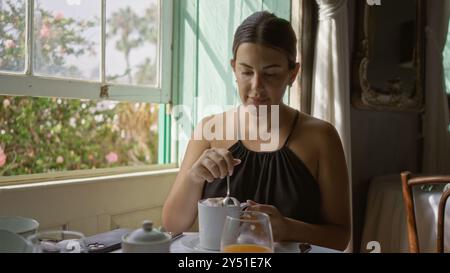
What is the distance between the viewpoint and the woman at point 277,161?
1.08 meters

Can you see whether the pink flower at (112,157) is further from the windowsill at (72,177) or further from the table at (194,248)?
the table at (194,248)

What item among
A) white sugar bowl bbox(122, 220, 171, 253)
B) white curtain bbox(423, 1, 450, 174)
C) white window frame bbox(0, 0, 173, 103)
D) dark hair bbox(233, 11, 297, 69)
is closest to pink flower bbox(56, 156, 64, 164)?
white window frame bbox(0, 0, 173, 103)

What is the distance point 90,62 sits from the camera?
58.7 inches

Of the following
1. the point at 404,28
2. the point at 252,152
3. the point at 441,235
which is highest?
the point at 404,28

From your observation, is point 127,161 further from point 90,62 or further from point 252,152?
point 252,152

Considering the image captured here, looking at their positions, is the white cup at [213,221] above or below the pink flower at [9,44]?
below

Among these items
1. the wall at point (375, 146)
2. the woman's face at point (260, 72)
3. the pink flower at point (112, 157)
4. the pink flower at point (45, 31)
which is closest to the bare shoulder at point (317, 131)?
the woman's face at point (260, 72)

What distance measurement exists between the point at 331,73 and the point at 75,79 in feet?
3.61

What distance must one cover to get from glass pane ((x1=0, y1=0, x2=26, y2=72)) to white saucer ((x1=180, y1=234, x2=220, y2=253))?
852 mm
